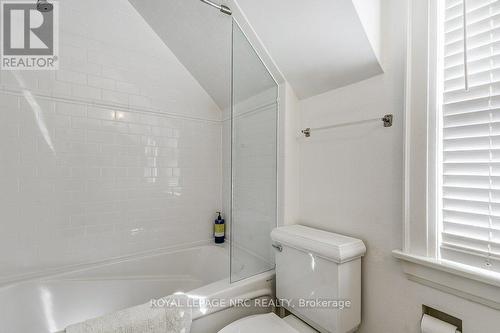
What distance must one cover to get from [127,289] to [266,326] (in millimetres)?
1101

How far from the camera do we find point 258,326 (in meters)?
1.15

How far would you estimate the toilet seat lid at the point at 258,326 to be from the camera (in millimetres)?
1120

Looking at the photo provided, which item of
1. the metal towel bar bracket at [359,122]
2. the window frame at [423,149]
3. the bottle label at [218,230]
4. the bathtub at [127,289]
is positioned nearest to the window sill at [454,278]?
the window frame at [423,149]

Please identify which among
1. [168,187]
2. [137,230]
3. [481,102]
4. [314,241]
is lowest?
[137,230]

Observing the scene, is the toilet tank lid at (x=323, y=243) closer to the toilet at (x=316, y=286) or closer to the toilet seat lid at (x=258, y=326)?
the toilet at (x=316, y=286)

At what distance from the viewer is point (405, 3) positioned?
99 centimetres

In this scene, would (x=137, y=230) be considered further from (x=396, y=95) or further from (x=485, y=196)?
(x=485, y=196)

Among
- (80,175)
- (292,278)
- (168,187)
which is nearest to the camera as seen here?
(292,278)

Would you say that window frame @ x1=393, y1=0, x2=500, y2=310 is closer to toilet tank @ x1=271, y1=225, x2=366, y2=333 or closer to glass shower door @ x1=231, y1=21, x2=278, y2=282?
toilet tank @ x1=271, y1=225, x2=366, y2=333

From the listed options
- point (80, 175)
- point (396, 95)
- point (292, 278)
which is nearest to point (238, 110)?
point (396, 95)

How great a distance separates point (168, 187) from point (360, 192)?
146 centimetres

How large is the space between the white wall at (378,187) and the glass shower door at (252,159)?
1.11ft

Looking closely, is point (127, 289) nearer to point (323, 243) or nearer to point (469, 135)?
point (323, 243)

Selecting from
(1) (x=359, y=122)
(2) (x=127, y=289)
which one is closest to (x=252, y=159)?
(1) (x=359, y=122)
